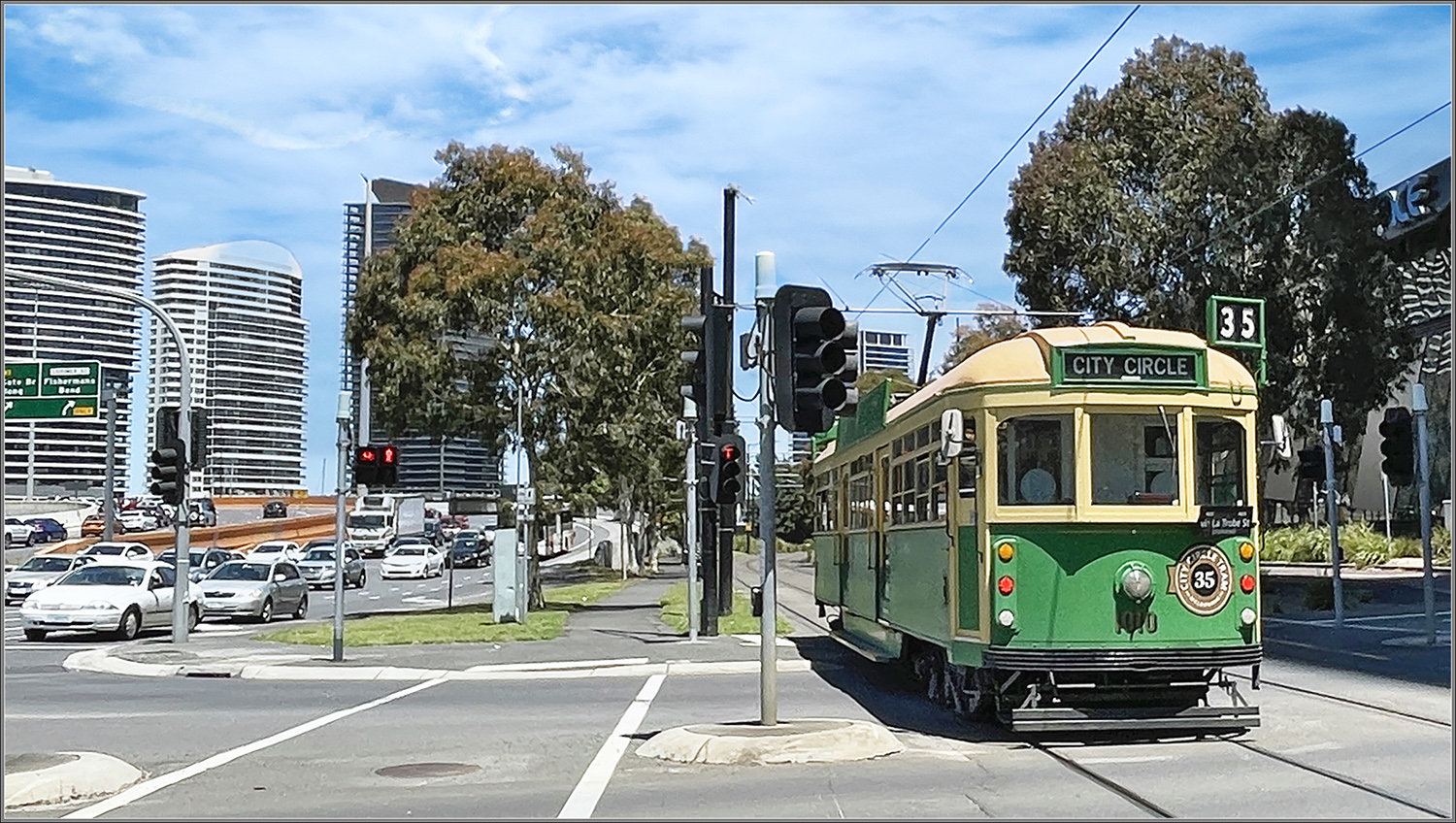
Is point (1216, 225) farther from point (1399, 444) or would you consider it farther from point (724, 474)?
point (724, 474)

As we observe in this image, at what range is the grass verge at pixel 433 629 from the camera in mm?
26625

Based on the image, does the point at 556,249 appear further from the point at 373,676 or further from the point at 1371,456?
the point at 1371,456

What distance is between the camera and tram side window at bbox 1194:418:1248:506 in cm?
1275

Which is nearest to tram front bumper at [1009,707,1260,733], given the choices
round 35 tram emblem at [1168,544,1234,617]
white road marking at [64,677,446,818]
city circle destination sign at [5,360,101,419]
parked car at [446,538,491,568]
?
round 35 tram emblem at [1168,544,1234,617]

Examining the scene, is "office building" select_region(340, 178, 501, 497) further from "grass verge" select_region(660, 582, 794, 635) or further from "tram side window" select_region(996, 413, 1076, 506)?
"tram side window" select_region(996, 413, 1076, 506)

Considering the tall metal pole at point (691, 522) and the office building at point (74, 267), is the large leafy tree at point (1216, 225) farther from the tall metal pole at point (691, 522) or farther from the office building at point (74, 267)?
the office building at point (74, 267)

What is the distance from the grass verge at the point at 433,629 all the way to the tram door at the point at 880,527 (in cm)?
1018

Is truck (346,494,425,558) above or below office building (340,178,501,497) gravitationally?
below

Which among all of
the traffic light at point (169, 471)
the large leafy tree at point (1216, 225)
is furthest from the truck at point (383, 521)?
the traffic light at point (169, 471)

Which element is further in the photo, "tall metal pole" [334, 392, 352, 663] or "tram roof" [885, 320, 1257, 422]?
"tall metal pole" [334, 392, 352, 663]

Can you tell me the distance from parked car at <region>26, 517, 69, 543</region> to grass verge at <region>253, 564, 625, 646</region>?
1814 inches

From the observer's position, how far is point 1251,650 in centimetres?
1253

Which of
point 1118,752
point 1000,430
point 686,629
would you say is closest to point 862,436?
point 1000,430

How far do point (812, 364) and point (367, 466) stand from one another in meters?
12.9
